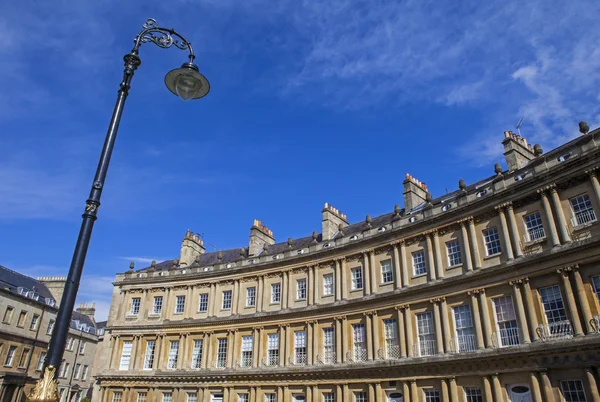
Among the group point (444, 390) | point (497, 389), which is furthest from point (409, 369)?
point (497, 389)

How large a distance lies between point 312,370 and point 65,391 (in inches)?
1375

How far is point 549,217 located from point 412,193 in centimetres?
1050

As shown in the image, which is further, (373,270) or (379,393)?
(373,270)

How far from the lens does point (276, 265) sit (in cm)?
3359

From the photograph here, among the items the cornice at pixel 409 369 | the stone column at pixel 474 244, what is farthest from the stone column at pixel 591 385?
the stone column at pixel 474 244

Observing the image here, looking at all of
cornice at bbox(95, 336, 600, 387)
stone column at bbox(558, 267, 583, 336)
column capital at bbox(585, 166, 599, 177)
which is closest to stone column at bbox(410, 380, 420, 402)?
cornice at bbox(95, 336, 600, 387)

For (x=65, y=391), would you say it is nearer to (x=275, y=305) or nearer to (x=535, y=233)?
(x=275, y=305)

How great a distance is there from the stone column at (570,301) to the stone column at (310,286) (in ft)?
51.4

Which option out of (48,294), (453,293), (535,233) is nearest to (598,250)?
(535,233)

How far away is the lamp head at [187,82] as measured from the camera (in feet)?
30.4

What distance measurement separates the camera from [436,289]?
2492cm

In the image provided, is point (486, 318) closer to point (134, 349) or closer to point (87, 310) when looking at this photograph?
point (134, 349)

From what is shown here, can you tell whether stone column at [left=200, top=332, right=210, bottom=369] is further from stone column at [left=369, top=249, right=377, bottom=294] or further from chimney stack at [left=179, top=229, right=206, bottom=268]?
stone column at [left=369, top=249, right=377, bottom=294]

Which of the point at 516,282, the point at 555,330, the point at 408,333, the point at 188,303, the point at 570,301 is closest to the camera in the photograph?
the point at 570,301
